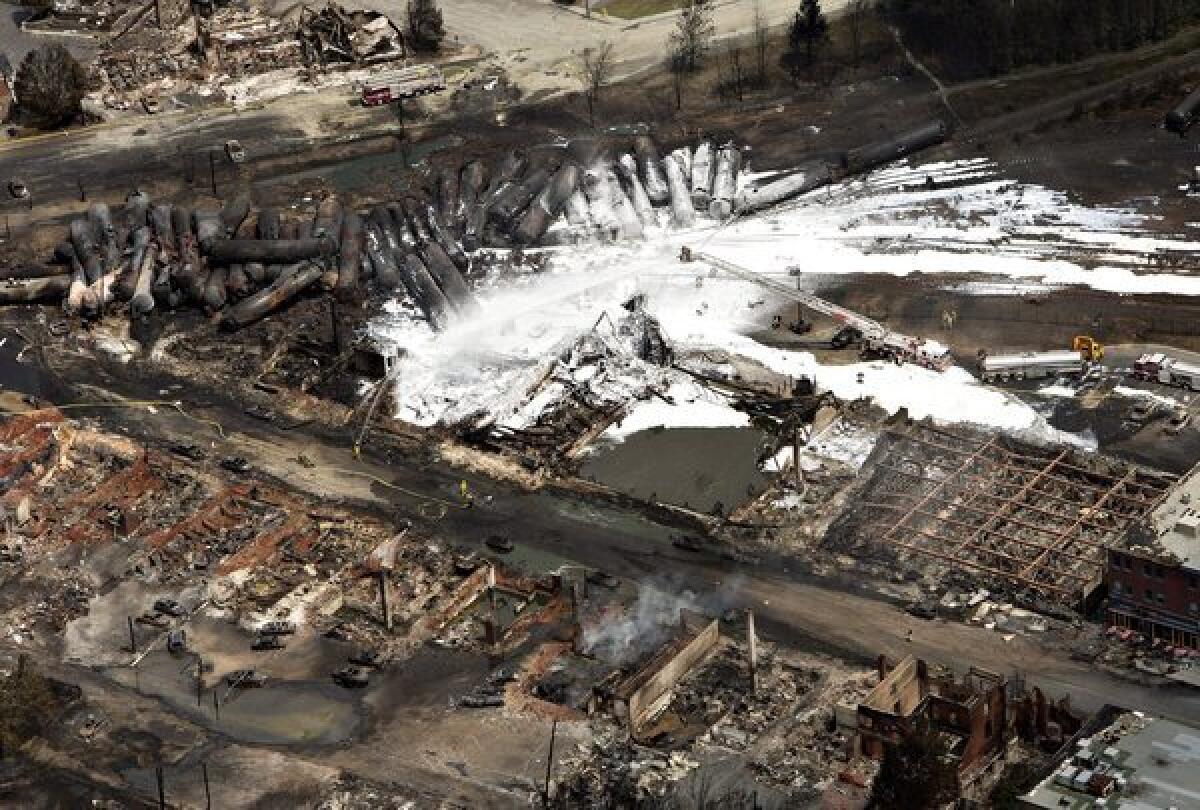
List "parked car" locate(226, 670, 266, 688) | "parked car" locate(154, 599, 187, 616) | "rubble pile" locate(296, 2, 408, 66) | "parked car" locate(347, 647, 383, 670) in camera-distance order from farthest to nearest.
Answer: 1. "rubble pile" locate(296, 2, 408, 66)
2. "parked car" locate(154, 599, 187, 616)
3. "parked car" locate(347, 647, 383, 670)
4. "parked car" locate(226, 670, 266, 688)

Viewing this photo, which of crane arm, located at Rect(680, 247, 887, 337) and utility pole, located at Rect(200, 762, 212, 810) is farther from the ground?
crane arm, located at Rect(680, 247, 887, 337)

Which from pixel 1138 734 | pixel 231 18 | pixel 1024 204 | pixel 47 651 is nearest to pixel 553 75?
pixel 231 18

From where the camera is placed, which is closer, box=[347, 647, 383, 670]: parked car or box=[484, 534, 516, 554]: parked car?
box=[347, 647, 383, 670]: parked car

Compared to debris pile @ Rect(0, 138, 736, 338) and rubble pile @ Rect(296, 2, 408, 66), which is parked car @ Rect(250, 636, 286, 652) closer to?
debris pile @ Rect(0, 138, 736, 338)

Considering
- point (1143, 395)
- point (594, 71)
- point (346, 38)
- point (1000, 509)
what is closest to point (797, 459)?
point (1000, 509)

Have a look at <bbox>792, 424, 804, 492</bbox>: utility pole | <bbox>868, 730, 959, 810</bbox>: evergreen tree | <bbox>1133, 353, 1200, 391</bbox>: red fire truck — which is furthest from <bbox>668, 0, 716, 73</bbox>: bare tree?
<bbox>868, 730, 959, 810</bbox>: evergreen tree

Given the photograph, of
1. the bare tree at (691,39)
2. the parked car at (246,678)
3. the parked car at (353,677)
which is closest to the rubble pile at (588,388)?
the parked car at (353,677)

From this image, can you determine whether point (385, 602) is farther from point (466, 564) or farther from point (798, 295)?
point (798, 295)
